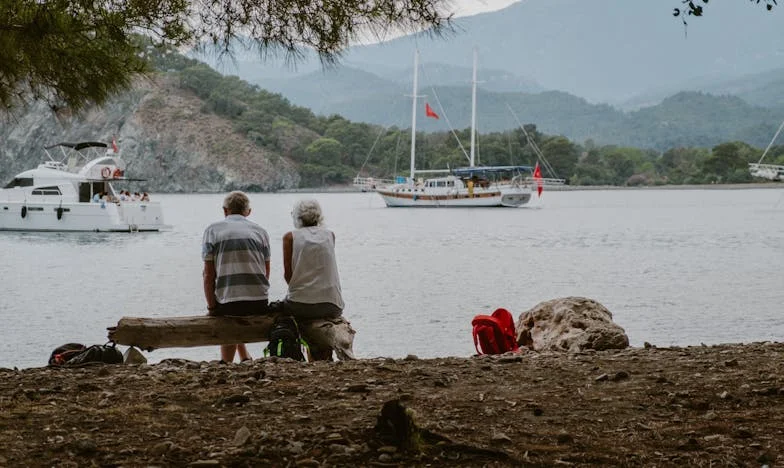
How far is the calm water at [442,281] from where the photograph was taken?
55.6 ft

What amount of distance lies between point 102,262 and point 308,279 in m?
29.9

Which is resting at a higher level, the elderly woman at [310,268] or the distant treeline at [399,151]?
the distant treeline at [399,151]

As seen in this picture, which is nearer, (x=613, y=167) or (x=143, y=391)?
(x=143, y=391)

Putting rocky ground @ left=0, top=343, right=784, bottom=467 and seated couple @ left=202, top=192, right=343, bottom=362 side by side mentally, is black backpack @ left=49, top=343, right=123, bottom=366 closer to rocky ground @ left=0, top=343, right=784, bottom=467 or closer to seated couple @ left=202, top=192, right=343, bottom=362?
rocky ground @ left=0, top=343, right=784, bottom=467

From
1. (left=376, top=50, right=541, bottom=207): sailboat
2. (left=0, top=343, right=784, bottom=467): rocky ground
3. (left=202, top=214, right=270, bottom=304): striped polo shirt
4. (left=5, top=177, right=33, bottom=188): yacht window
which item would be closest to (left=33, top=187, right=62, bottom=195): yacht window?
(left=5, top=177, right=33, bottom=188): yacht window

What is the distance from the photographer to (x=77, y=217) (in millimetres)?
45906

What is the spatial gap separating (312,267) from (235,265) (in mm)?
550

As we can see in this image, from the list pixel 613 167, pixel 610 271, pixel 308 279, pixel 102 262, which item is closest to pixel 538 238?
pixel 610 271

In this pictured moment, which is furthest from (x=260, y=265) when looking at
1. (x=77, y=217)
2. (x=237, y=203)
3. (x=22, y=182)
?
(x=22, y=182)

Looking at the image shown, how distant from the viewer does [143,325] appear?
673cm

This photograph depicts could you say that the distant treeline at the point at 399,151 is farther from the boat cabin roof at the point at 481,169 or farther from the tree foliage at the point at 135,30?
the tree foliage at the point at 135,30

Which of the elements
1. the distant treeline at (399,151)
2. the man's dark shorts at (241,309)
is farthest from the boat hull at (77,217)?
the distant treeline at (399,151)

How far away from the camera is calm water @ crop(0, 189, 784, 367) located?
1695cm

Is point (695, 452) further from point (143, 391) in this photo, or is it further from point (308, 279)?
point (308, 279)
